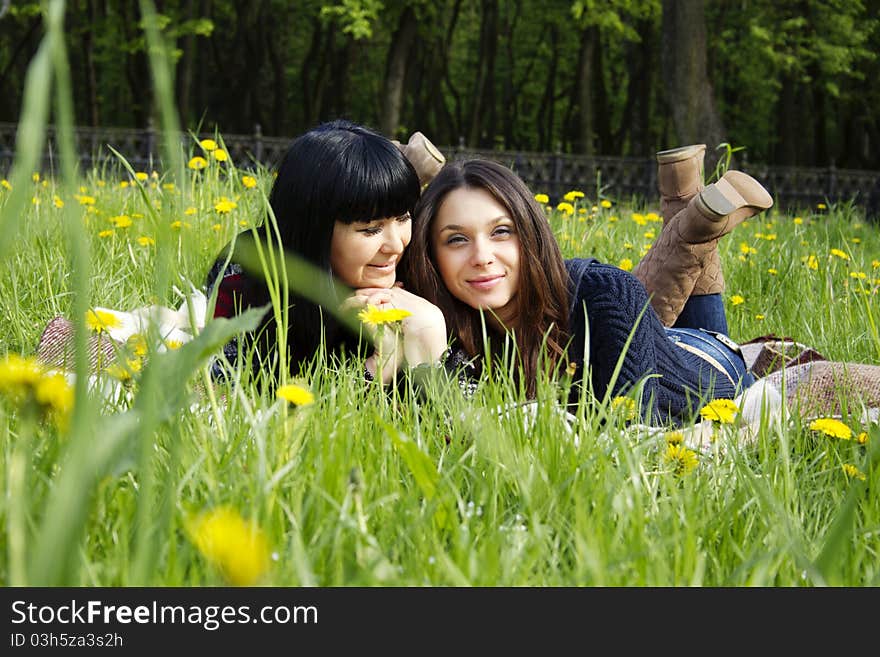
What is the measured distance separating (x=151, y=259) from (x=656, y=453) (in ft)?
7.06

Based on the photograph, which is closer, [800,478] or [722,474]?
[722,474]

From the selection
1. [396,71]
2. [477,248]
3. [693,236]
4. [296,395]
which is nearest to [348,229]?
[477,248]

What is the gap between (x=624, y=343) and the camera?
8.35 feet

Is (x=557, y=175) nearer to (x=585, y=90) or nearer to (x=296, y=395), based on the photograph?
(x=585, y=90)

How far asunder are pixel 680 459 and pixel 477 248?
1105 mm

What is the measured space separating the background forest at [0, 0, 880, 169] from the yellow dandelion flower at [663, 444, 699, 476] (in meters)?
14.4

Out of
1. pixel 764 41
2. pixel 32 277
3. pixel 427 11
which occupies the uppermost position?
pixel 427 11

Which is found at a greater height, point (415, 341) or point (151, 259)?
point (151, 259)

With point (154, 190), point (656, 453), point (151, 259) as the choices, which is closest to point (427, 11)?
point (154, 190)

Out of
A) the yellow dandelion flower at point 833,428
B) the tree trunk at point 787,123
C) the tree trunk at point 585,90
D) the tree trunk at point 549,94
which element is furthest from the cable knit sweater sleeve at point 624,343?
the tree trunk at point 549,94

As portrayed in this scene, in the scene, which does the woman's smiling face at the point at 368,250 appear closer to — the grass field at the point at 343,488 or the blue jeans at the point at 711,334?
the grass field at the point at 343,488

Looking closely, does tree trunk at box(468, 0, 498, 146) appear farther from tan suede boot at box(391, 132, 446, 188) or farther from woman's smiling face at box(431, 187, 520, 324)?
woman's smiling face at box(431, 187, 520, 324)
